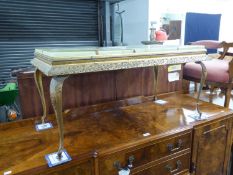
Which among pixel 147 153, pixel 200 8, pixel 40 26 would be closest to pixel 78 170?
pixel 147 153

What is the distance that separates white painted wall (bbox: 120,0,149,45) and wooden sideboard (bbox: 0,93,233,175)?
96 centimetres

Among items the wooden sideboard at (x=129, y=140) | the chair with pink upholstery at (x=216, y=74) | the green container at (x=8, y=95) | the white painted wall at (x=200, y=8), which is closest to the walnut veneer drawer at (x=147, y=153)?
the wooden sideboard at (x=129, y=140)

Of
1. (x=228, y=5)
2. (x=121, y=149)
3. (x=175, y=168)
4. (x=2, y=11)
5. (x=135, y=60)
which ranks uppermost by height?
(x=228, y=5)

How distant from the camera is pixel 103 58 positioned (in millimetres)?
911

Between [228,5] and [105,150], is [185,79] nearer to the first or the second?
[105,150]

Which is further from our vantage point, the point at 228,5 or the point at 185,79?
the point at 228,5

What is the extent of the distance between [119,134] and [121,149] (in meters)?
0.14

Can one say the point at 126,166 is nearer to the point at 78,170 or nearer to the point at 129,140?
the point at 129,140

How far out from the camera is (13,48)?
1.81 meters

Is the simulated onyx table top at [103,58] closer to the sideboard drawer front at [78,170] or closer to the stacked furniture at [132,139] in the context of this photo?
the stacked furniture at [132,139]

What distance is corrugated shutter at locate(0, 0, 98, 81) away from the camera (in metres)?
1.76

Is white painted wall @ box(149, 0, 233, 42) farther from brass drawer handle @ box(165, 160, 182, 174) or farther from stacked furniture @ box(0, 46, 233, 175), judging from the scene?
brass drawer handle @ box(165, 160, 182, 174)

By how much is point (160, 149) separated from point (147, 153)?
0.09 m

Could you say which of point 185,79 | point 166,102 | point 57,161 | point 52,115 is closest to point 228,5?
point 185,79
